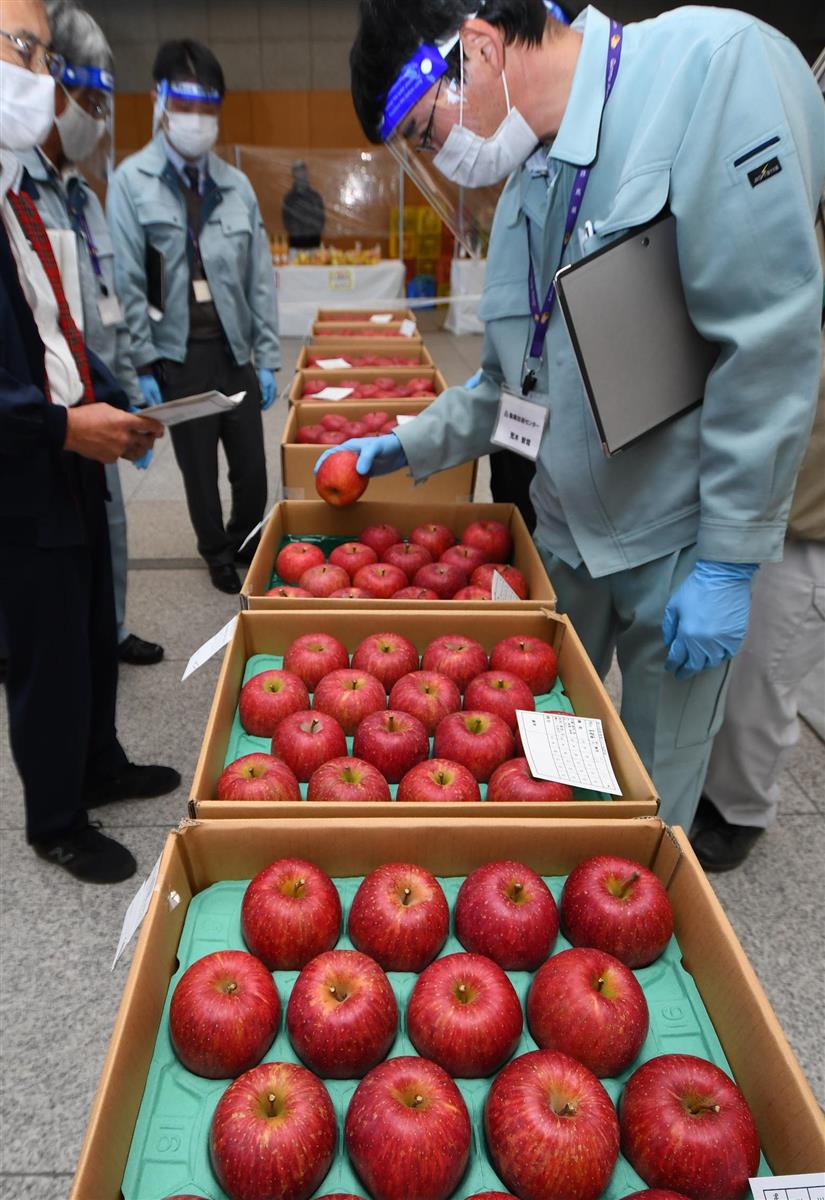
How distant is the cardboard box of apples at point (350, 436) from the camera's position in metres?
2.47

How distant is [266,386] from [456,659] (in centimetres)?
267

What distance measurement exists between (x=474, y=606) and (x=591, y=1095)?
96cm

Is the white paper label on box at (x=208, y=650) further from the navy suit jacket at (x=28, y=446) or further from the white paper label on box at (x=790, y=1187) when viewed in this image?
the white paper label on box at (x=790, y=1187)

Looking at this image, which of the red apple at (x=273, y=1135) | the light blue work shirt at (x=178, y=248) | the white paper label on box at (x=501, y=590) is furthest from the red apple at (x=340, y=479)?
the light blue work shirt at (x=178, y=248)

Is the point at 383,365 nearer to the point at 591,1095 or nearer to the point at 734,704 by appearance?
the point at 734,704

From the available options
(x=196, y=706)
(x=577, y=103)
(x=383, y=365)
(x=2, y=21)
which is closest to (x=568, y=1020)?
(x=577, y=103)

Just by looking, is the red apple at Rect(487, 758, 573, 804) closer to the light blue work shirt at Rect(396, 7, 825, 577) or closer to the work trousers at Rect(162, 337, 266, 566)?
the light blue work shirt at Rect(396, 7, 825, 577)

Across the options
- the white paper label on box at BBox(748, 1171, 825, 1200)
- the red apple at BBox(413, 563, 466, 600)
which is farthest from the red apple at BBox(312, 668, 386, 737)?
the white paper label on box at BBox(748, 1171, 825, 1200)

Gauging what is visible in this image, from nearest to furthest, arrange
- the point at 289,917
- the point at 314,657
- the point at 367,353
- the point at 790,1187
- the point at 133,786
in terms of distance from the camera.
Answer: the point at 790,1187 → the point at 289,917 → the point at 314,657 → the point at 133,786 → the point at 367,353

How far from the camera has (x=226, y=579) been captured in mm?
3625

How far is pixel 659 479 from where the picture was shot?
1.38 m

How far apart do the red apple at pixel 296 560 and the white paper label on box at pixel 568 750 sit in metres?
0.78

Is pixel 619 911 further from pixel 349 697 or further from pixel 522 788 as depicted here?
pixel 349 697

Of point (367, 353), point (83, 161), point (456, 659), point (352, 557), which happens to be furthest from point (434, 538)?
point (367, 353)
